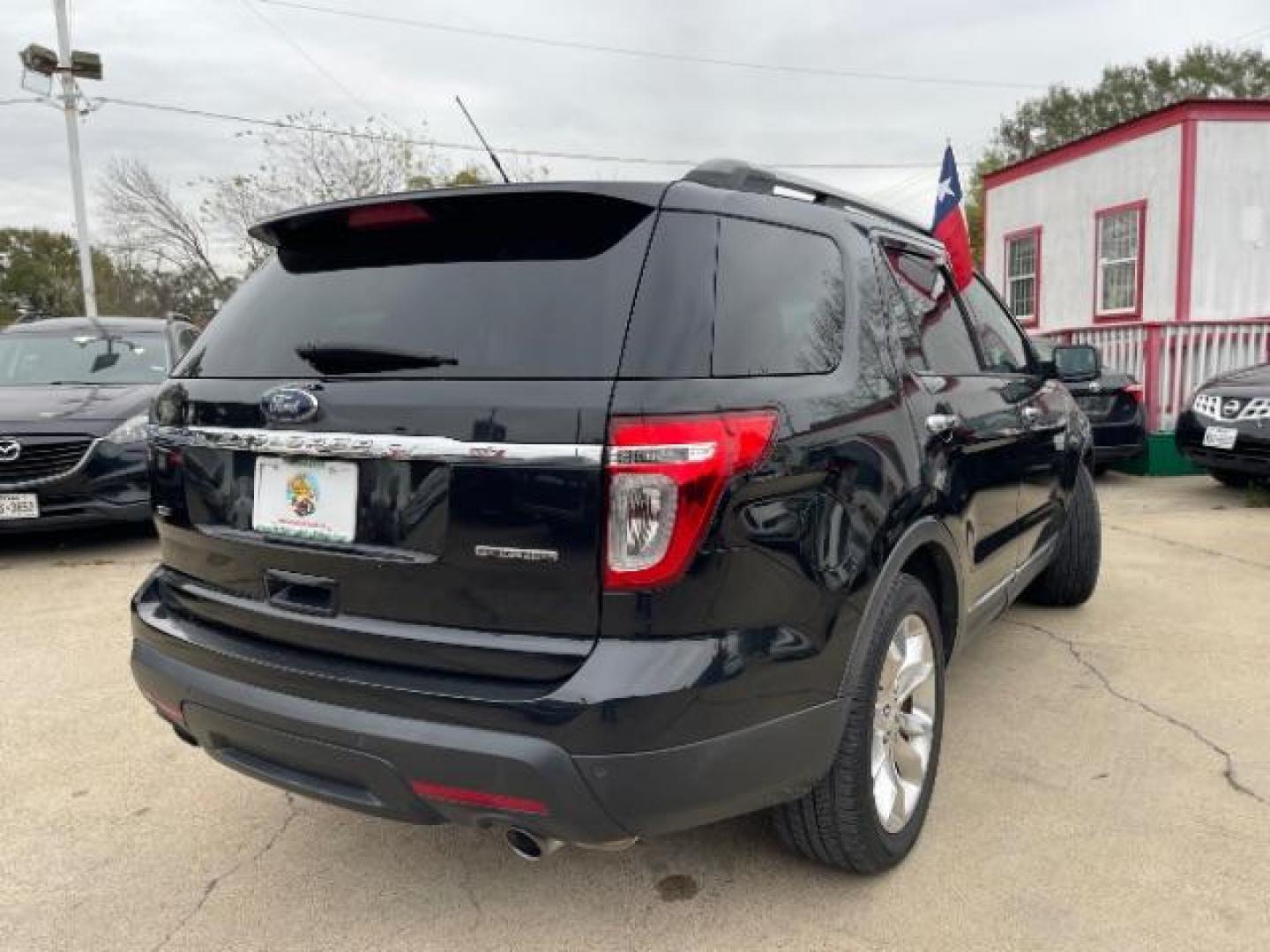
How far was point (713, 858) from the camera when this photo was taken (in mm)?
2426

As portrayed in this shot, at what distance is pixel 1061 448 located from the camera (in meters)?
3.81

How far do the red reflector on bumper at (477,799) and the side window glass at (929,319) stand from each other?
1.48 meters

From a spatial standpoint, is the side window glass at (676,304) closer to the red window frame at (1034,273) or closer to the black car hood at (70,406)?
the black car hood at (70,406)

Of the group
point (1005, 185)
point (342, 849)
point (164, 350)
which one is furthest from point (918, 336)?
point (1005, 185)

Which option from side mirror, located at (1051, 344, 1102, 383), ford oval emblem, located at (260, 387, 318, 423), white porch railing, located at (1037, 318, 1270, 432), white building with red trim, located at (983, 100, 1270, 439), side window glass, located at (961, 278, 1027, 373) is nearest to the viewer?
ford oval emblem, located at (260, 387, 318, 423)

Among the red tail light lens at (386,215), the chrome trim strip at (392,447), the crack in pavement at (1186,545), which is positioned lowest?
the crack in pavement at (1186,545)

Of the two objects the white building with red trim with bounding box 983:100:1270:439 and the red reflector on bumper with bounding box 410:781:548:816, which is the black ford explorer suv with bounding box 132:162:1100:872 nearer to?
the red reflector on bumper with bounding box 410:781:548:816

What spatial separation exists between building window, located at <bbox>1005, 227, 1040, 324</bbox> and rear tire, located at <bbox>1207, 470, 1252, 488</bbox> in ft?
25.4

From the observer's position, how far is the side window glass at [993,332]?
3334 millimetres

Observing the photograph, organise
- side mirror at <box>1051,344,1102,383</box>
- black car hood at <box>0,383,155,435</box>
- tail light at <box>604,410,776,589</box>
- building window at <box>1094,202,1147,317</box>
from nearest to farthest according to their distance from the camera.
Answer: tail light at <box>604,410,776,589</box>
side mirror at <box>1051,344,1102,383</box>
black car hood at <box>0,383,155,435</box>
building window at <box>1094,202,1147,317</box>

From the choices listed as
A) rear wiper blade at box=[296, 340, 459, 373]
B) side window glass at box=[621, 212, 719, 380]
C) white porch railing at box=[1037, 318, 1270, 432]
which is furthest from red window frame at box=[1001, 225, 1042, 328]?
rear wiper blade at box=[296, 340, 459, 373]

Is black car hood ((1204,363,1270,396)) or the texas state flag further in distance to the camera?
black car hood ((1204,363,1270,396))

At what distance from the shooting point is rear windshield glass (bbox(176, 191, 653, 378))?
182 centimetres

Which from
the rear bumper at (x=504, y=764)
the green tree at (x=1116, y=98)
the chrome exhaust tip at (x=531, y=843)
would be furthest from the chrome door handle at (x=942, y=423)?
the green tree at (x=1116, y=98)
